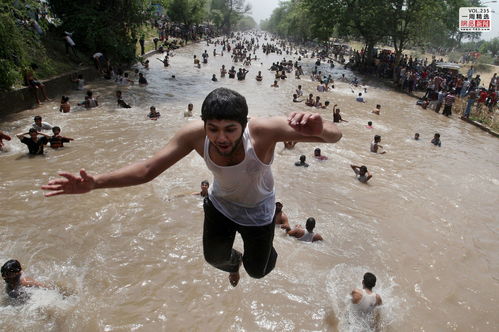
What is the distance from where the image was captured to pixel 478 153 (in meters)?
14.0

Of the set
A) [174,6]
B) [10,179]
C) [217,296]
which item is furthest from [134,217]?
[174,6]

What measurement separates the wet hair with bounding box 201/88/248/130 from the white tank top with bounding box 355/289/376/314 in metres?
3.66

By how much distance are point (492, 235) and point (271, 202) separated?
24.4 feet

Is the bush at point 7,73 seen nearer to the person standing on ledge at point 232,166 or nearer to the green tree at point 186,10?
the person standing on ledge at point 232,166

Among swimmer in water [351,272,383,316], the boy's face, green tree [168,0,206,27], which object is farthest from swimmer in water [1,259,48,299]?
green tree [168,0,206,27]

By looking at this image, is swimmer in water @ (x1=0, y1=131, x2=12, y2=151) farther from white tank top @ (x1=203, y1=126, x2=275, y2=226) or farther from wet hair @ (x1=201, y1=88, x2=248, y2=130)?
wet hair @ (x1=201, y1=88, x2=248, y2=130)

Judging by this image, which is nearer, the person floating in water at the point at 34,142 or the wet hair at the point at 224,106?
the wet hair at the point at 224,106

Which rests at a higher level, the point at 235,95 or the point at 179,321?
the point at 235,95

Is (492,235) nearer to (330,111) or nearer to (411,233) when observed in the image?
(411,233)

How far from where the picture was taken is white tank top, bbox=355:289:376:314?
4.66 meters

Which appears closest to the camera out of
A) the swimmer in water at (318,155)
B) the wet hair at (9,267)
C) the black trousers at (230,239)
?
the black trousers at (230,239)

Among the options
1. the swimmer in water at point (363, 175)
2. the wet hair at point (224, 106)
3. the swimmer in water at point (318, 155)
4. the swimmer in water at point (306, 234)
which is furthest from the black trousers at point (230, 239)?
the swimmer in water at point (318, 155)

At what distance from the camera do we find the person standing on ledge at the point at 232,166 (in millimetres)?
2122

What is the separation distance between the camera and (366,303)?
467cm
